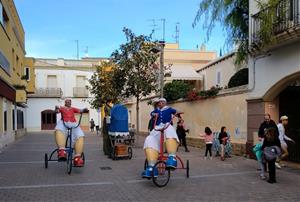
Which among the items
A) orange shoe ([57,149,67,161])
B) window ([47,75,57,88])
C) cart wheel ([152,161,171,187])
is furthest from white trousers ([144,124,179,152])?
window ([47,75,57,88])

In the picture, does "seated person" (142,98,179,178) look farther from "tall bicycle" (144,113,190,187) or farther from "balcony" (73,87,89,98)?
"balcony" (73,87,89,98)

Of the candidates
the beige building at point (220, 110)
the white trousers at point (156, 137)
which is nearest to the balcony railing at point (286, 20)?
the beige building at point (220, 110)

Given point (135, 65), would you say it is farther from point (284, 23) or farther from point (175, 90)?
point (284, 23)

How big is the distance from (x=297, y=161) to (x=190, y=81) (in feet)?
51.1

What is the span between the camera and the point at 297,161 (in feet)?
45.6

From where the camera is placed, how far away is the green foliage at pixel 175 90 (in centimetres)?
2491

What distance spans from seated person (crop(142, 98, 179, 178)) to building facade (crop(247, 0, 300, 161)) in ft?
14.2

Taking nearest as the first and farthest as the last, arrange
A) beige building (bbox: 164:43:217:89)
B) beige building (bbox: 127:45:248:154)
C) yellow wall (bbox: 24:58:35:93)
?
1. beige building (bbox: 127:45:248:154)
2. beige building (bbox: 164:43:217:89)
3. yellow wall (bbox: 24:58:35:93)

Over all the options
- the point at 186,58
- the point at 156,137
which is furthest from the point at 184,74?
the point at 156,137

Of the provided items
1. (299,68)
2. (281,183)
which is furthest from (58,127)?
(299,68)

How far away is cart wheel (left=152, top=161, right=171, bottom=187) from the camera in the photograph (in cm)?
962

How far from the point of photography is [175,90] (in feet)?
82.4

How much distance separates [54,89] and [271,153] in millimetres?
47923

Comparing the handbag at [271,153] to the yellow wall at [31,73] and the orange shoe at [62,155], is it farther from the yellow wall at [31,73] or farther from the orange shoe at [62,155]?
the yellow wall at [31,73]
